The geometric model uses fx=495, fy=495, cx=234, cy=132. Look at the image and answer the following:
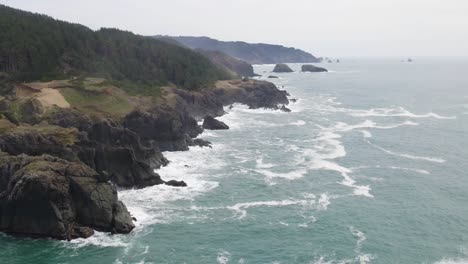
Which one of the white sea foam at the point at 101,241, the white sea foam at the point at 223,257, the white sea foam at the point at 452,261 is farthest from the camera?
the white sea foam at the point at 101,241

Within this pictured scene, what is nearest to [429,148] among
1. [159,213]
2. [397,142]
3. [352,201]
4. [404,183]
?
[397,142]

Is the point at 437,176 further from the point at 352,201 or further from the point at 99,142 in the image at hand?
the point at 99,142

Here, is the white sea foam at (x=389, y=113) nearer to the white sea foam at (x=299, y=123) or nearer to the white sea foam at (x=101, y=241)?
the white sea foam at (x=299, y=123)

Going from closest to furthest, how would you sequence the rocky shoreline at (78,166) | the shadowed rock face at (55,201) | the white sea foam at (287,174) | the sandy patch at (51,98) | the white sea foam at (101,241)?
the white sea foam at (101,241) < the shadowed rock face at (55,201) < the rocky shoreline at (78,166) < the white sea foam at (287,174) < the sandy patch at (51,98)

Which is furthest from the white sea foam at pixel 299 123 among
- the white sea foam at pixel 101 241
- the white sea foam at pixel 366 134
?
the white sea foam at pixel 101 241

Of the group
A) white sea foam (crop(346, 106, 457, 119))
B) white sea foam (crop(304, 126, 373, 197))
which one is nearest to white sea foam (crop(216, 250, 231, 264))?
white sea foam (crop(304, 126, 373, 197))

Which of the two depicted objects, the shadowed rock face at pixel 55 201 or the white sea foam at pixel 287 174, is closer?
the shadowed rock face at pixel 55 201

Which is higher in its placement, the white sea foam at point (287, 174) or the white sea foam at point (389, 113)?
the white sea foam at point (389, 113)

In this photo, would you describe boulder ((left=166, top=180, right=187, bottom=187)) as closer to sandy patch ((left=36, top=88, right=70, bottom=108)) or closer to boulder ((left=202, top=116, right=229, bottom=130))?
sandy patch ((left=36, top=88, right=70, bottom=108))

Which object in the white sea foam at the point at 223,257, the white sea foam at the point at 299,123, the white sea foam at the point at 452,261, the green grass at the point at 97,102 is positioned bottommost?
the white sea foam at the point at 452,261
